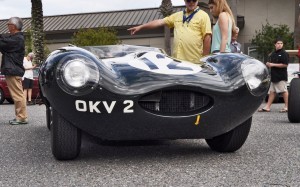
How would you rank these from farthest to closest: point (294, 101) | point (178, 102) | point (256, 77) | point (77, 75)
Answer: point (294, 101) → point (256, 77) → point (178, 102) → point (77, 75)

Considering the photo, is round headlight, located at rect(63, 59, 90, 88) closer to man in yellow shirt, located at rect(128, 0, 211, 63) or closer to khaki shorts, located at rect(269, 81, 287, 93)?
man in yellow shirt, located at rect(128, 0, 211, 63)

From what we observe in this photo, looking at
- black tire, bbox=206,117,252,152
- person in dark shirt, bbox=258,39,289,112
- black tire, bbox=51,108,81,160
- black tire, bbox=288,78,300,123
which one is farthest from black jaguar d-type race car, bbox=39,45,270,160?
person in dark shirt, bbox=258,39,289,112

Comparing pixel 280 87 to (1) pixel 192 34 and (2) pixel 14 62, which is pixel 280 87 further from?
(2) pixel 14 62

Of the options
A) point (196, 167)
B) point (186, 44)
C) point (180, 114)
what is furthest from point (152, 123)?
point (186, 44)

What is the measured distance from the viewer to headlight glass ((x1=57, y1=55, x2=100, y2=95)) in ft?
10.1

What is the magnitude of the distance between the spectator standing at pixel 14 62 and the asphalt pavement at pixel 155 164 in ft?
6.11

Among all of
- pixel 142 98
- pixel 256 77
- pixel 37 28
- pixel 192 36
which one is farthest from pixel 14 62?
pixel 37 28

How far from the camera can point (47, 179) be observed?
2.88 m

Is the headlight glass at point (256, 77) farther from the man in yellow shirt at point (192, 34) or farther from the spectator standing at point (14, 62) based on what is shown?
the spectator standing at point (14, 62)

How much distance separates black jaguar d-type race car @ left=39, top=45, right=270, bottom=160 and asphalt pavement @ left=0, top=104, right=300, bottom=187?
202 mm

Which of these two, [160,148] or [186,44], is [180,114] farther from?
[186,44]

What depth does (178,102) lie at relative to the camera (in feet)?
10.5

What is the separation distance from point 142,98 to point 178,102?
0.26m

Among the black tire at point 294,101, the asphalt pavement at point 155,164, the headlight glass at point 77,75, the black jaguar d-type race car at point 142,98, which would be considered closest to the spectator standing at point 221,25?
the asphalt pavement at point 155,164
